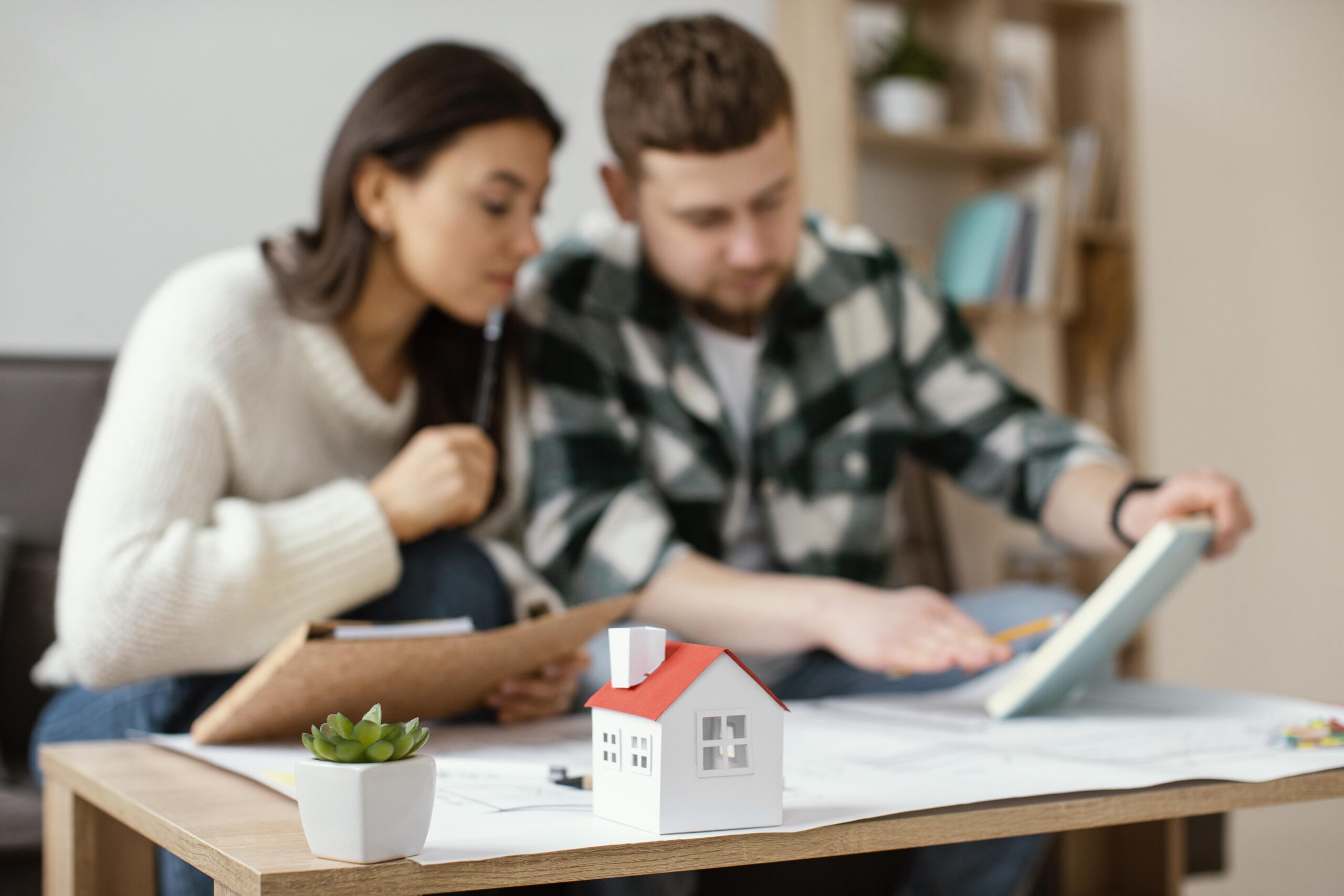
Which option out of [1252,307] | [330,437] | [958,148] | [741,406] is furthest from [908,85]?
[330,437]

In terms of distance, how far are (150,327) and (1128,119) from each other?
228 cm

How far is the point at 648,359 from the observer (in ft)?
4.61

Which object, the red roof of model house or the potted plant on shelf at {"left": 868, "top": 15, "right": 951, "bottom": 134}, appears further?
the potted plant on shelf at {"left": 868, "top": 15, "right": 951, "bottom": 134}

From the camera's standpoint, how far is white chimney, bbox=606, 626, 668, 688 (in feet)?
1.88

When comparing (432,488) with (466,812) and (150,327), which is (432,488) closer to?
(150,327)

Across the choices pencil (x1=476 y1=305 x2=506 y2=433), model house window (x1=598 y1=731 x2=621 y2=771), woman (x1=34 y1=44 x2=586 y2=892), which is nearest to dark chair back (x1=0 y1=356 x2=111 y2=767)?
woman (x1=34 y1=44 x2=586 y2=892)

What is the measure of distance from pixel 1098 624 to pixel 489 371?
0.73 meters

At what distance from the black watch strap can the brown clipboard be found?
22.2 inches

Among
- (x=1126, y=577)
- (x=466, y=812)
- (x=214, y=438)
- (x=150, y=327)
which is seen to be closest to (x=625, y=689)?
(x=466, y=812)

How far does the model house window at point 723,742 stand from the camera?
54 cm

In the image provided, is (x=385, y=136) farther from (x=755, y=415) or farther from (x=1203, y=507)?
(x=1203, y=507)

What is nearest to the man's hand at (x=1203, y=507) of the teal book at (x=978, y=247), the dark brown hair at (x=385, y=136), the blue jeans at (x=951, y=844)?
the blue jeans at (x=951, y=844)

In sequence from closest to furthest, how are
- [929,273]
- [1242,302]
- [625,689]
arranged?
[625,689] → [929,273] → [1242,302]

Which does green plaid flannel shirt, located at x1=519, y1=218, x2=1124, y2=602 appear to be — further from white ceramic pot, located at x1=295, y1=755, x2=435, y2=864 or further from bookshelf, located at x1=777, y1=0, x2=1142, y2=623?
bookshelf, located at x1=777, y1=0, x2=1142, y2=623
